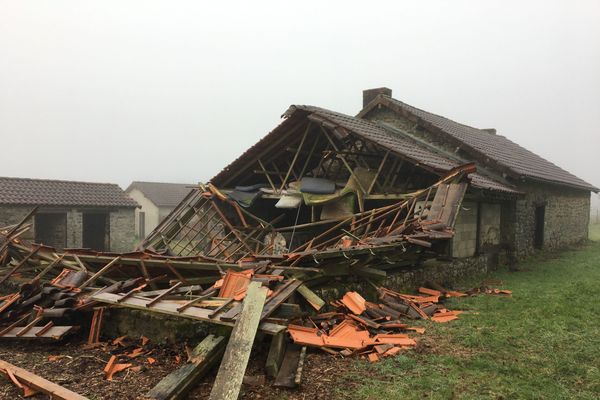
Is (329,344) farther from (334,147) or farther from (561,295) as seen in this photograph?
(334,147)

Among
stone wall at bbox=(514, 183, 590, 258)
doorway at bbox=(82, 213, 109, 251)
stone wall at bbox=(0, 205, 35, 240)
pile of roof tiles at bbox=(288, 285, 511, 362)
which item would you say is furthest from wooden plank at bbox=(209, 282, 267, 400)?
doorway at bbox=(82, 213, 109, 251)

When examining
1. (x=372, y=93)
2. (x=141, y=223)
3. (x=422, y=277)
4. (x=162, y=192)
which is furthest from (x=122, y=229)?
(x=422, y=277)

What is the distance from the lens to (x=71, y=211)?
20672 millimetres

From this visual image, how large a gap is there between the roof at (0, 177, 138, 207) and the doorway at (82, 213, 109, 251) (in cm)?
130

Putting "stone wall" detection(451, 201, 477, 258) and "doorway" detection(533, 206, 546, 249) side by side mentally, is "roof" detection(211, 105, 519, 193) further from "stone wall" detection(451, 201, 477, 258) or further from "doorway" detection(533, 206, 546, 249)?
"doorway" detection(533, 206, 546, 249)

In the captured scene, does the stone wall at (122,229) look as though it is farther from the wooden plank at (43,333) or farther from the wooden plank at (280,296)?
the wooden plank at (280,296)

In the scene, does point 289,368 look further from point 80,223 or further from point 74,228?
point 80,223

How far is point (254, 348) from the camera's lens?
17.9 ft

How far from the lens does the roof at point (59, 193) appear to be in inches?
765

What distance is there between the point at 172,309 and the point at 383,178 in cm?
861

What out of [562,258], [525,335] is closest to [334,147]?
[525,335]

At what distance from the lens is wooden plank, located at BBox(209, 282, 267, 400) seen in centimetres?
420

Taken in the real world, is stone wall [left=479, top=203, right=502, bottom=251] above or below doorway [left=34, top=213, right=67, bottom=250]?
above

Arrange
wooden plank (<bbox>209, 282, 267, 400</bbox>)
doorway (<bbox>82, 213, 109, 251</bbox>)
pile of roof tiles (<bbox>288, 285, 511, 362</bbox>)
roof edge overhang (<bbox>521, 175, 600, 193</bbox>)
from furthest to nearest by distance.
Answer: doorway (<bbox>82, 213, 109, 251</bbox>) < roof edge overhang (<bbox>521, 175, 600, 193</bbox>) < pile of roof tiles (<bbox>288, 285, 511, 362</bbox>) < wooden plank (<bbox>209, 282, 267, 400</bbox>)
